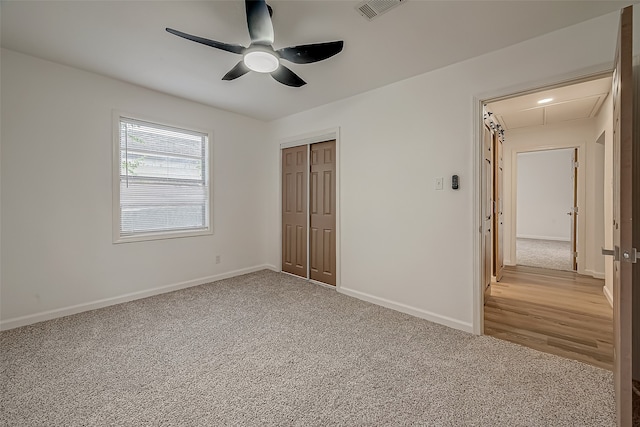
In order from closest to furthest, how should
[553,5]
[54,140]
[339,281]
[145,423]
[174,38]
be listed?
[145,423] → [553,5] → [174,38] → [54,140] → [339,281]

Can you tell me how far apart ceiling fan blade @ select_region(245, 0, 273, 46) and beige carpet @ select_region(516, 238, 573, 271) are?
19.6 ft

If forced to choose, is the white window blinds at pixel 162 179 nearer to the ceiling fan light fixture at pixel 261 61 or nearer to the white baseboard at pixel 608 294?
the ceiling fan light fixture at pixel 261 61

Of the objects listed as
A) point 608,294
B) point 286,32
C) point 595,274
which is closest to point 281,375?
point 286,32

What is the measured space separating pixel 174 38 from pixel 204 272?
302 centimetres

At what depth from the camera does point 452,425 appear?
158 centimetres

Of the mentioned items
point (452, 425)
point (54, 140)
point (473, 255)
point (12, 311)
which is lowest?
point (452, 425)

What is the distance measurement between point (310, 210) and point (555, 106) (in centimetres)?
375

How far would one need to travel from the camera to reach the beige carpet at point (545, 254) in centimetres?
541

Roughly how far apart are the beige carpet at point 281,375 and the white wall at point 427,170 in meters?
0.30

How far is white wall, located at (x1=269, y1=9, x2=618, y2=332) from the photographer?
92.9 inches

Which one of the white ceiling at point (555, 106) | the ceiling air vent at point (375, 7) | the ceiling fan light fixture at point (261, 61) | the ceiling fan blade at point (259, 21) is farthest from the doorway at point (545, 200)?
the ceiling fan blade at point (259, 21)

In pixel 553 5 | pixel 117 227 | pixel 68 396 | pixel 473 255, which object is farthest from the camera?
pixel 117 227

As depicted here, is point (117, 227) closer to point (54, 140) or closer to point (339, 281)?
point (54, 140)

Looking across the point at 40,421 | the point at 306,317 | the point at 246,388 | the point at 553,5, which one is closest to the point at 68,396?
the point at 40,421
